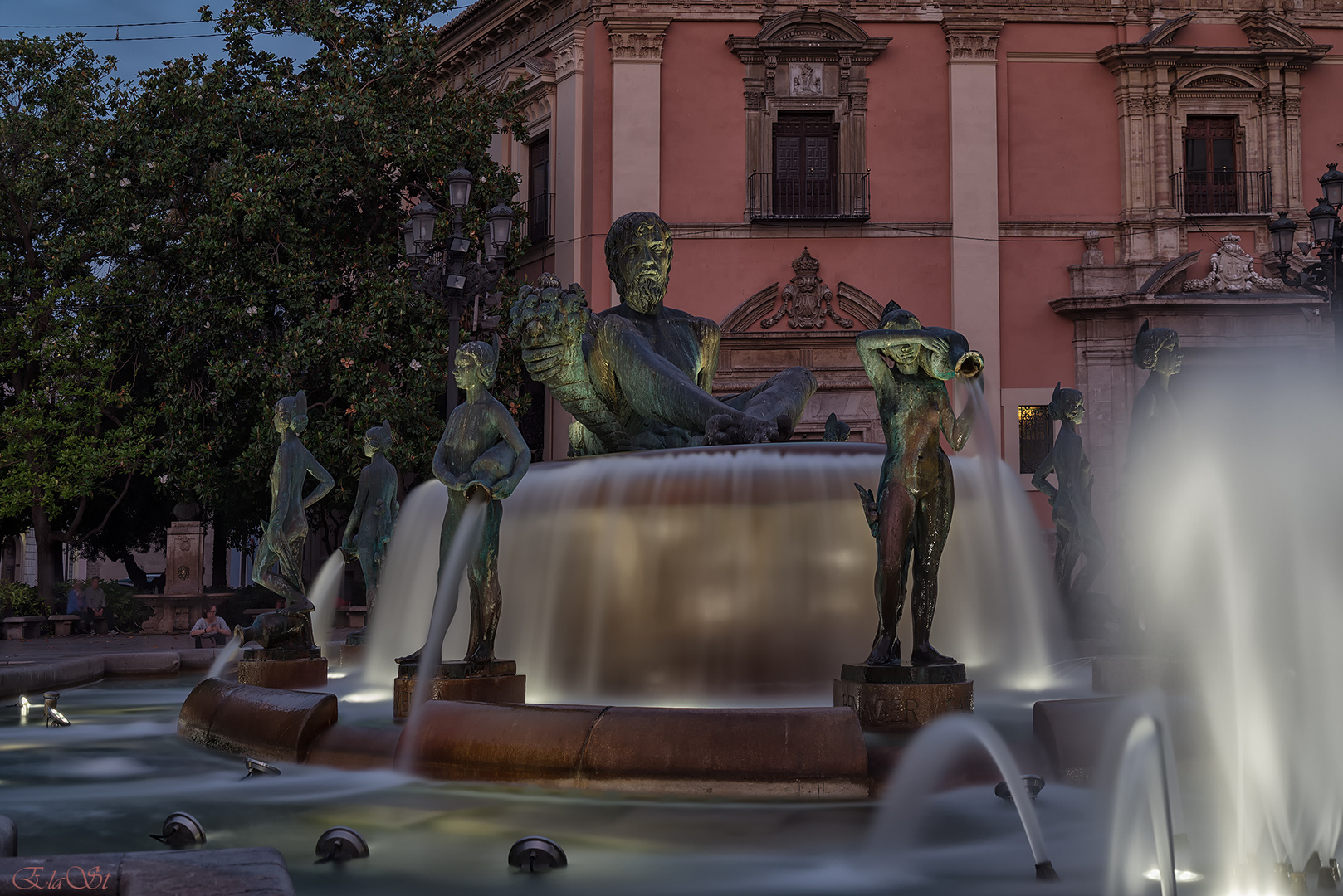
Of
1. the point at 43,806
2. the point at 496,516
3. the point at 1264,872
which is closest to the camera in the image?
the point at 1264,872

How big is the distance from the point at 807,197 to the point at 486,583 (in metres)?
18.7

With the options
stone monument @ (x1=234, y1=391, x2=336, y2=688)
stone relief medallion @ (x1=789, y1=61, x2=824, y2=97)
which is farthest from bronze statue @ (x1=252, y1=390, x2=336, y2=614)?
stone relief medallion @ (x1=789, y1=61, x2=824, y2=97)

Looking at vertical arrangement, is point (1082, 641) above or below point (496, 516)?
below

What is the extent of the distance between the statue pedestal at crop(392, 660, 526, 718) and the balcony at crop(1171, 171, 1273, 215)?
67.7 ft

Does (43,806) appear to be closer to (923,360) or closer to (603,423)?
(923,360)

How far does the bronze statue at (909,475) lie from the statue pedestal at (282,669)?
3.69 m

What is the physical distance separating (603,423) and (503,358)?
45.7ft

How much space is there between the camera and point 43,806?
15.4 ft

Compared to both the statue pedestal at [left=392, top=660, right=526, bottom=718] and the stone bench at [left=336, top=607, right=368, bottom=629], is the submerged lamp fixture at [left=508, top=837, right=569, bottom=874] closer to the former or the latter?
the statue pedestal at [left=392, top=660, right=526, bottom=718]

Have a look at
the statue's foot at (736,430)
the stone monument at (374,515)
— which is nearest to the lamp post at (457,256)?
the stone monument at (374,515)

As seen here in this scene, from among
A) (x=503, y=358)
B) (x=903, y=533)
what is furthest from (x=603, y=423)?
(x=503, y=358)

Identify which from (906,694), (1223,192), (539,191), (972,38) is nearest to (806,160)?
(972,38)

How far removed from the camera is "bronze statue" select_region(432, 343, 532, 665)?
6.04m

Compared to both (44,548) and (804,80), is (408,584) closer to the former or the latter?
(44,548)
